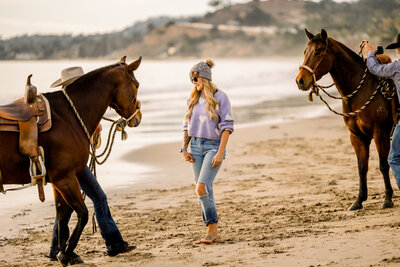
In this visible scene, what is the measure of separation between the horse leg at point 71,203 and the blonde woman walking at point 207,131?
1170mm

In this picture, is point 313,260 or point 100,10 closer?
point 313,260

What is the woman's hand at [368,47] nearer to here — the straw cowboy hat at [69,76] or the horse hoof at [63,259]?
the straw cowboy hat at [69,76]

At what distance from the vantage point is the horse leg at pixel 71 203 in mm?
5309

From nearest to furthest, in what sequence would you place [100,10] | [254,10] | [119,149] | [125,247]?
[125,247] < [119,149] < [100,10] < [254,10]

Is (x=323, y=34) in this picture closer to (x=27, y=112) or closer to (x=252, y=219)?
(x=252, y=219)

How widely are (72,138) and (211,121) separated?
1.35 m

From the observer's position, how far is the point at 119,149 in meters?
13.8

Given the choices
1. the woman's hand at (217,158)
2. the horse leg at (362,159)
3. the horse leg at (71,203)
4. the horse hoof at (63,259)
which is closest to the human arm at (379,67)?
the horse leg at (362,159)

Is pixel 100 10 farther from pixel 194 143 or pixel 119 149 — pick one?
pixel 194 143

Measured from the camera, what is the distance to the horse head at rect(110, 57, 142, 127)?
5766 millimetres

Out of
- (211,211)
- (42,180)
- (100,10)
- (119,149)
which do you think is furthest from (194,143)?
(100,10)

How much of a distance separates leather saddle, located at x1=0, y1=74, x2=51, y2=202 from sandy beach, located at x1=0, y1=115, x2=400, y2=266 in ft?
3.35

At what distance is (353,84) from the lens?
7.18 metres

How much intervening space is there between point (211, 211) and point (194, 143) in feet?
2.23
